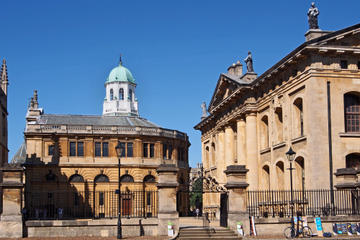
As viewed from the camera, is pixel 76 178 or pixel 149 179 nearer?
pixel 76 178

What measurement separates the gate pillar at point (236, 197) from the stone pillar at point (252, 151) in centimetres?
1471

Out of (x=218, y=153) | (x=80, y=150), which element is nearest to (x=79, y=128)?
(x=80, y=150)

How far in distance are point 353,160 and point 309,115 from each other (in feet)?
12.9

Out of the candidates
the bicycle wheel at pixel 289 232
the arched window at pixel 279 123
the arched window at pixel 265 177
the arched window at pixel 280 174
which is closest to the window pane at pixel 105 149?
the arched window at pixel 265 177

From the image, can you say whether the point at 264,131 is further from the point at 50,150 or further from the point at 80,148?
the point at 50,150

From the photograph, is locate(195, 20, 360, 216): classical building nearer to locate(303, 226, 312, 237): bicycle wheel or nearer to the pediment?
the pediment

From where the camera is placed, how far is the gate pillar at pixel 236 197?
86.2 ft

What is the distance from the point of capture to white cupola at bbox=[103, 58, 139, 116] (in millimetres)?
88250

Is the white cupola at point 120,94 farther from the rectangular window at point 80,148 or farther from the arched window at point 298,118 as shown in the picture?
the arched window at point 298,118

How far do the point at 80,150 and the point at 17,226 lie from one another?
41733 mm

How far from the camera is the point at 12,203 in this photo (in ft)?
84.7

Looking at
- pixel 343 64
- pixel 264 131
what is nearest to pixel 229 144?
pixel 264 131

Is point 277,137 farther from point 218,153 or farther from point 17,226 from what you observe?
point 17,226

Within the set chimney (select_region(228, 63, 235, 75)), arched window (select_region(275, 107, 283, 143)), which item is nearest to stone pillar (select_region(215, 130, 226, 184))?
chimney (select_region(228, 63, 235, 75))
